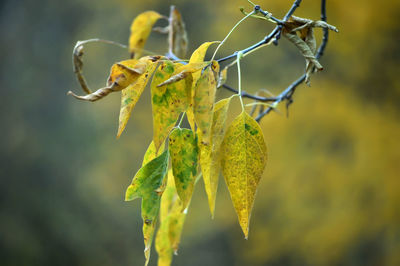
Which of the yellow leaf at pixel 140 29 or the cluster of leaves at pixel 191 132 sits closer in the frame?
the cluster of leaves at pixel 191 132

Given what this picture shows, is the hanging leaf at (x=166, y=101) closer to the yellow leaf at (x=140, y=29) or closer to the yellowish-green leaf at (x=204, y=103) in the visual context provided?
the yellowish-green leaf at (x=204, y=103)

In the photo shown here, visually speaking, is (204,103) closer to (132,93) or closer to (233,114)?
(132,93)

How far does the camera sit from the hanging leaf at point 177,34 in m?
0.55

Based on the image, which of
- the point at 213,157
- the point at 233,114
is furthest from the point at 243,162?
the point at 233,114

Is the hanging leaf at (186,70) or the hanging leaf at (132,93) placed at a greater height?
the hanging leaf at (186,70)

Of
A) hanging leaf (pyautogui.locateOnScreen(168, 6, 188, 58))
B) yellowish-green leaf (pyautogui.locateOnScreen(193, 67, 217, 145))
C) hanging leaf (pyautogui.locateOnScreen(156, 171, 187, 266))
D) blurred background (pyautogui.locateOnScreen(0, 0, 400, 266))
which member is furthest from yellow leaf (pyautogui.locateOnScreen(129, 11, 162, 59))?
blurred background (pyautogui.locateOnScreen(0, 0, 400, 266))

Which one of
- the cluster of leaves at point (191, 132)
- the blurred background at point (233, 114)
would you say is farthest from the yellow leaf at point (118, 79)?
the blurred background at point (233, 114)

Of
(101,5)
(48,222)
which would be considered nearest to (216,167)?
(101,5)

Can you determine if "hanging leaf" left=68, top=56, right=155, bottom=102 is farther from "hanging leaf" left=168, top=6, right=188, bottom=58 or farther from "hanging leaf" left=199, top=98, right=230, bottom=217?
"hanging leaf" left=168, top=6, right=188, bottom=58

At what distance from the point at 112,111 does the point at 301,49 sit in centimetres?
143

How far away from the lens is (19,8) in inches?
72.2

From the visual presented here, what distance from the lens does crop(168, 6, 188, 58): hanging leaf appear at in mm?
548

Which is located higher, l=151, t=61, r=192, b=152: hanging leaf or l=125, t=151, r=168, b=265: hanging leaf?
l=151, t=61, r=192, b=152: hanging leaf

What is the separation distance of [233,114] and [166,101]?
121cm
